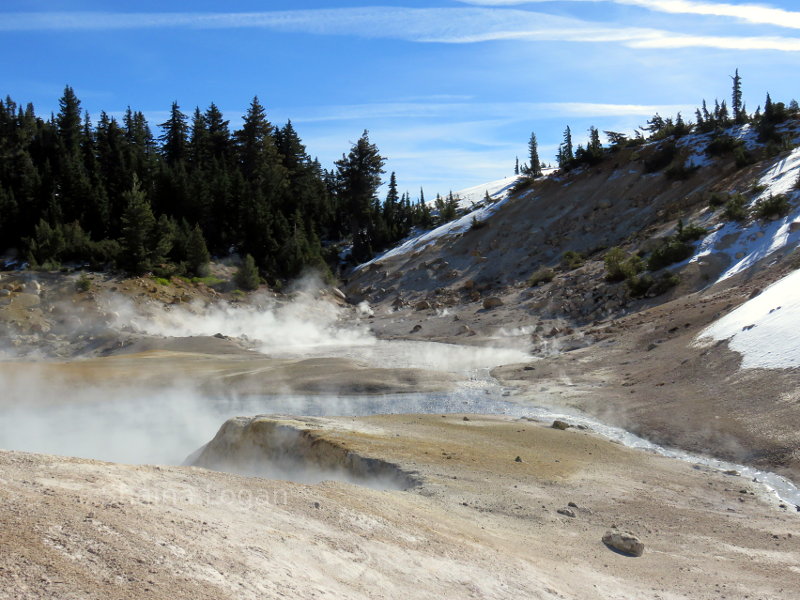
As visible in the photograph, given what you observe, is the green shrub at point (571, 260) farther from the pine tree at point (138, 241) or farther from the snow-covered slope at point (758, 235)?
Answer: the pine tree at point (138, 241)

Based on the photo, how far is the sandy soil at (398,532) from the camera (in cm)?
475

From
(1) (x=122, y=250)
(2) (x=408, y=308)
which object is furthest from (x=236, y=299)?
(2) (x=408, y=308)

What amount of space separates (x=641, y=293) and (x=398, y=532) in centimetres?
2048

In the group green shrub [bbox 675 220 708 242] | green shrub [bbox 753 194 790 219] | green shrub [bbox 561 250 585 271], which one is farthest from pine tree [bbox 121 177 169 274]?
green shrub [bbox 753 194 790 219]

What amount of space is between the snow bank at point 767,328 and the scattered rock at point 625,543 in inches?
318

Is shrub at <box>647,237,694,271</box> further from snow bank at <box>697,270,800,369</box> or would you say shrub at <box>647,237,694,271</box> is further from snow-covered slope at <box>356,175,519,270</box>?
snow-covered slope at <box>356,175,519,270</box>

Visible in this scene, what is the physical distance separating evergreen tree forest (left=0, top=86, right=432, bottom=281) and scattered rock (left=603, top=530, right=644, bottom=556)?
1183 inches

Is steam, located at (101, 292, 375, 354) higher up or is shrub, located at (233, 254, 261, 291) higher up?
shrub, located at (233, 254, 261, 291)

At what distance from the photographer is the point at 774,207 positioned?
984 inches

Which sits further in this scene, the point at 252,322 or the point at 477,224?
the point at 477,224

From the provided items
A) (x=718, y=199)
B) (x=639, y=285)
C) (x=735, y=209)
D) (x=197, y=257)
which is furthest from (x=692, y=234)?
(x=197, y=257)

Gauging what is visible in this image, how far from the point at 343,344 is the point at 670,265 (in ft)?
40.1

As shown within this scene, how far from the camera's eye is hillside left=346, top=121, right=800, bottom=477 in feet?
45.8

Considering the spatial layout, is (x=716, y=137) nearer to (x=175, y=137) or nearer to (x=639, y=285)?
(x=639, y=285)
